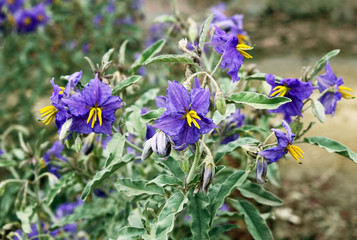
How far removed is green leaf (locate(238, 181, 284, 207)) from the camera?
4.19ft

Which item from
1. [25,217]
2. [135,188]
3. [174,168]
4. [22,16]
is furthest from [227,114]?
[22,16]

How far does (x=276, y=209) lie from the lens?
8.00 ft

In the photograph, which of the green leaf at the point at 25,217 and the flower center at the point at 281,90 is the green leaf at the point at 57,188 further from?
the flower center at the point at 281,90

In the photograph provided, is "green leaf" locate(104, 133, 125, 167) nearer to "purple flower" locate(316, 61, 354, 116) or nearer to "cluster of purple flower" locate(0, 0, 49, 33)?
"purple flower" locate(316, 61, 354, 116)

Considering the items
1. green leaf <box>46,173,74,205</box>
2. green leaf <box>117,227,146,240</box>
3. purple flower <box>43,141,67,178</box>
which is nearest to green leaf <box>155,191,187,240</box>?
green leaf <box>117,227,146,240</box>

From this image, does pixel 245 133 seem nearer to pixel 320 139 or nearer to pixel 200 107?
pixel 320 139

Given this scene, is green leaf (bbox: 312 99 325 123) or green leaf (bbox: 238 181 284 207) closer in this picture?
green leaf (bbox: 312 99 325 123)

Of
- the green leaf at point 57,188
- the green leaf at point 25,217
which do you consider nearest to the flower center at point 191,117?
the green leaf at point 57,188

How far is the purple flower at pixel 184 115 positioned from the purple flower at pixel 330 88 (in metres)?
0.50

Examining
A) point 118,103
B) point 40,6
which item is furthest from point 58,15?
point 118,103

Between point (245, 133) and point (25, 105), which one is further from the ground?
point (245, 133)

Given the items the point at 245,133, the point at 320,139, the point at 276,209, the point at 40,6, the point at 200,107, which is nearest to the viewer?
the point at 200,107

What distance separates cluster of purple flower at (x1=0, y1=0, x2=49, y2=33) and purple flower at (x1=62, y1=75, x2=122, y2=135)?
215 cm

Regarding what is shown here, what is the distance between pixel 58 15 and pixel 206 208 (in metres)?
2.56
